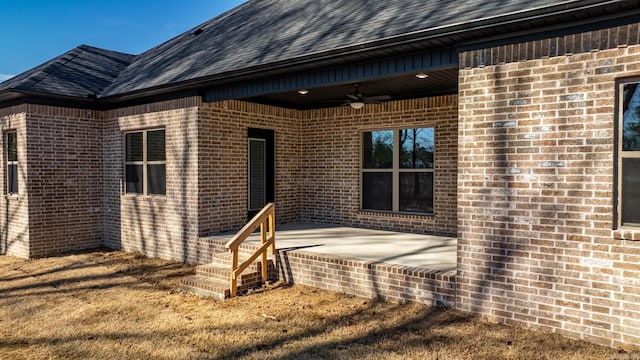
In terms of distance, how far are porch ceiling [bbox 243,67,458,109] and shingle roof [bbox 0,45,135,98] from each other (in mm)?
4112

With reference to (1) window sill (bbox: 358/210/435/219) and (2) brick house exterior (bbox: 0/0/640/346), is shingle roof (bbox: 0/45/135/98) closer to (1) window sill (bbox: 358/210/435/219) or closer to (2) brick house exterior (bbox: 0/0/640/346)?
(2) brick house exterior (bbox: 0/0/640/346)

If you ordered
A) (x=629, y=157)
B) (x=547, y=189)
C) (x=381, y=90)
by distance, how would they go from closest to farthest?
(x=629, y=157) < (x=547, y=189) < (x=381, y=90)

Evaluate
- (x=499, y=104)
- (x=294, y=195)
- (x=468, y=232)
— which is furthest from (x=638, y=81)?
(x=294, y=195)

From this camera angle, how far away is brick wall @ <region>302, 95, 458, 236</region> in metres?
8.36

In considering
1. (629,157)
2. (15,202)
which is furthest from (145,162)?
(629,157)

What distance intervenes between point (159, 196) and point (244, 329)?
492 centimetres

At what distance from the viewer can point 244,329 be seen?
495cm

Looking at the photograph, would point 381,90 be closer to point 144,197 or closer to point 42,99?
point 144,197

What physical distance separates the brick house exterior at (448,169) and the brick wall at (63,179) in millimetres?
28

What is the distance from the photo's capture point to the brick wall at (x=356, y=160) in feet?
27.4

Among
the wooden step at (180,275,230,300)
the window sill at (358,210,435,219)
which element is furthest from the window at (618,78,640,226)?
the wooden step at (180,275,230,300)

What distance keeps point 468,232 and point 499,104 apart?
4.92ft

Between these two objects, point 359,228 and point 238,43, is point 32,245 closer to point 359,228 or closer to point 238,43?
point 238,43

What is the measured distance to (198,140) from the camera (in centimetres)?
816
